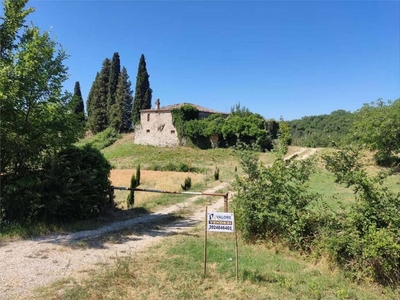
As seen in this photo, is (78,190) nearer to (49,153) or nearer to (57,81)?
(49,153)

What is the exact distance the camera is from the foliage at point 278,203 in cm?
687

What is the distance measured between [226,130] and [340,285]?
1321 inches

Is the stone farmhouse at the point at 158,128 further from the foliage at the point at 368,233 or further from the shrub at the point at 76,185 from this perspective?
the foliage at the point at 368,233

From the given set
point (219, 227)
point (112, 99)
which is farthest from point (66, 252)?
point (112, 99)

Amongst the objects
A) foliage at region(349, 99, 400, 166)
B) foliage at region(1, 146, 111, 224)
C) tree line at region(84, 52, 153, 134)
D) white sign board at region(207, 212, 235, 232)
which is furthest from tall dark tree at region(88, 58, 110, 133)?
white sign board at region(207, 212, 235, 232)

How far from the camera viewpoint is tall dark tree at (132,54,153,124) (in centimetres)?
5034

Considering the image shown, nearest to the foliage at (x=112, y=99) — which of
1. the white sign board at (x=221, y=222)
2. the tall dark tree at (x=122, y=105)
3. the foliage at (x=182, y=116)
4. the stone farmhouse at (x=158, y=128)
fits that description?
the tall dark tree at (x=122, y=105)

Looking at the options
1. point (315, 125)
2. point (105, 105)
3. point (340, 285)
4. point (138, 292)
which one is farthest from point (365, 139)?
point (315, 125)

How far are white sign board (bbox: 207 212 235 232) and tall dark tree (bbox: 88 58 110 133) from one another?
52738 mm

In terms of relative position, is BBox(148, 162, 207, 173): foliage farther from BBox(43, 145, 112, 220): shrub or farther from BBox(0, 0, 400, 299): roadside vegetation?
BBox(43, 145, 112, 220): shrub

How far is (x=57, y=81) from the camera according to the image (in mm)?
8625

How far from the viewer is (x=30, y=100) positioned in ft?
26.7

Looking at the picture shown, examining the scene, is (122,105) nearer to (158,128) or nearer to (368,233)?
(158,128)

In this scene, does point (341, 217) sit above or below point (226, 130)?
below
